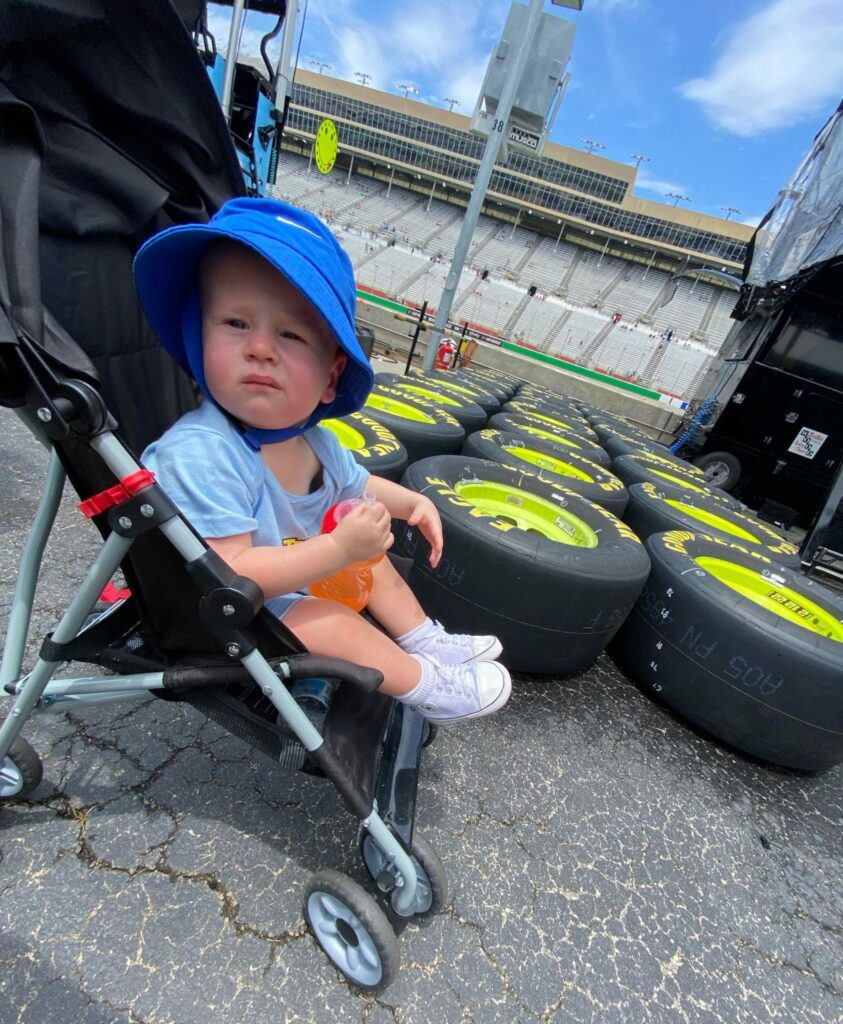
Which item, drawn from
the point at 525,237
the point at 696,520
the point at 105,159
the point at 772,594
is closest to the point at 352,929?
the point at 105,159

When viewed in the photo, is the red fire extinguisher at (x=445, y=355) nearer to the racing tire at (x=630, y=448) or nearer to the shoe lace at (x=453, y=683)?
the racing tire at (x=630, y=448)

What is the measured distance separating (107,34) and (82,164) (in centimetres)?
27

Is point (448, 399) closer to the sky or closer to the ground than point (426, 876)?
closer to the sky

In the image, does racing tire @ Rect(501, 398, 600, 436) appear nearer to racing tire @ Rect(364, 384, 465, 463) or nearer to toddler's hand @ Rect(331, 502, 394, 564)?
racing tire @ Rect(364, 384, 465, 463)

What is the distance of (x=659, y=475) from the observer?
4152mm

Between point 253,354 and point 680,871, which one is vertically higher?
point 253,354

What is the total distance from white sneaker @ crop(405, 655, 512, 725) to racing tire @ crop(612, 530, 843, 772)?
114 centimetres

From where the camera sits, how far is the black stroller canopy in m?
0.98

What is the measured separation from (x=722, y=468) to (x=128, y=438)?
8.18 m

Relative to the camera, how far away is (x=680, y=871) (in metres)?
1.64

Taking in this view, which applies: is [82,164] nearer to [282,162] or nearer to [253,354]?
[253,354]

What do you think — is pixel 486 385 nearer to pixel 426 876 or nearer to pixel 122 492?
pixel 426 876

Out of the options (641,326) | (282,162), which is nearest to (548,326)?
(641,326)

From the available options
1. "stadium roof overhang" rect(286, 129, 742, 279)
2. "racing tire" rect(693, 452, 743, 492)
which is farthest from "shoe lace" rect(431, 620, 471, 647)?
"stadium roof overhang" rect(286, 129, 742, 279)
